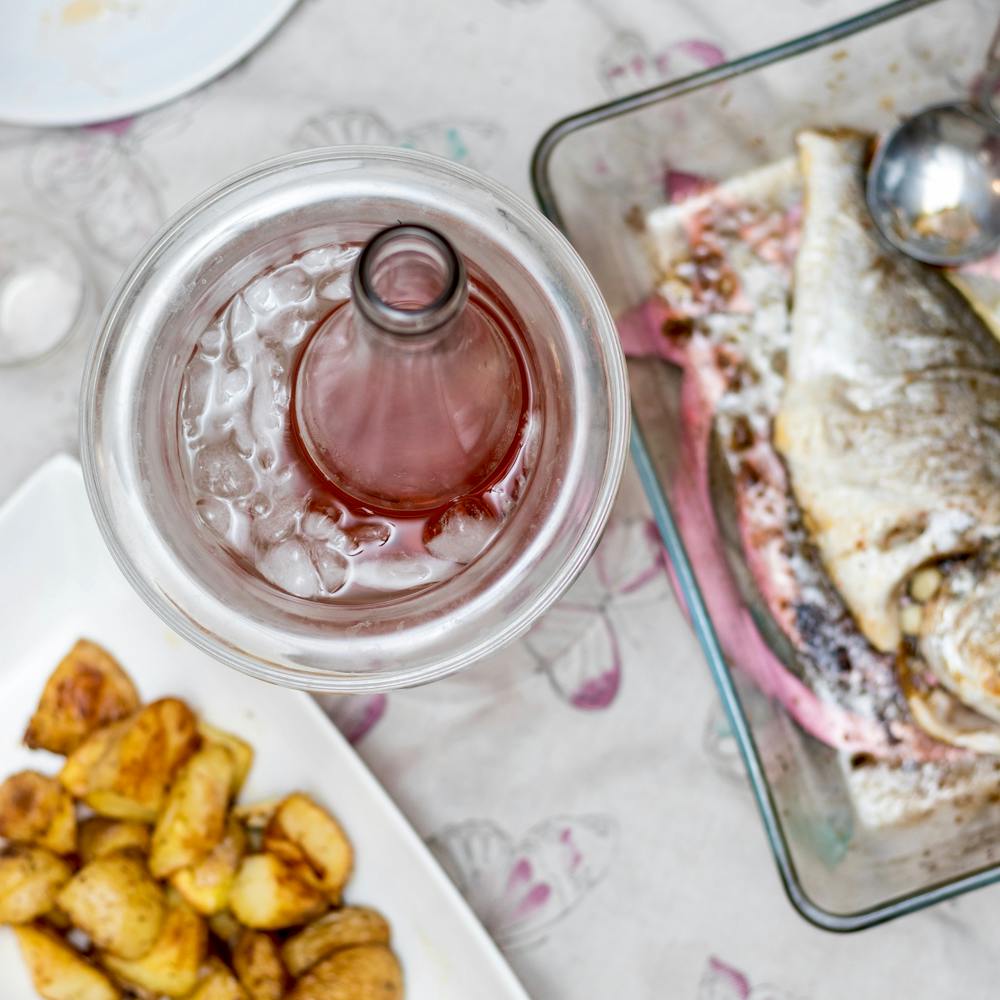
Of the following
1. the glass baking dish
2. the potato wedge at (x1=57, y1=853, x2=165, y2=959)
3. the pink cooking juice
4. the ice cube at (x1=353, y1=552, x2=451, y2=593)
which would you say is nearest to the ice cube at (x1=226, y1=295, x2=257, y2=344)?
the pink cooking juice

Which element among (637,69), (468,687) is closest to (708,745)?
(468,687)

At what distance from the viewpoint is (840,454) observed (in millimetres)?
685

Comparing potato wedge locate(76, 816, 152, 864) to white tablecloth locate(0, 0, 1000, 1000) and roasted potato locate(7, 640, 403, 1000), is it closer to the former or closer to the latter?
roasted potato locate(7, 640, 403, 1000)

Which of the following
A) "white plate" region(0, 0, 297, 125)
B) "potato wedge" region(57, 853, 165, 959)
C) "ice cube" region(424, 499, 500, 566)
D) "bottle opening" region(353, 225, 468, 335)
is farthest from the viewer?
"white plate" region(0, 0, 297, 125)

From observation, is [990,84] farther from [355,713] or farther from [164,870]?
[164,870]

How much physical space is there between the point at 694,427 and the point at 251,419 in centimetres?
33

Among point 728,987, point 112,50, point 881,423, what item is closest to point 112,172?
point 112,50

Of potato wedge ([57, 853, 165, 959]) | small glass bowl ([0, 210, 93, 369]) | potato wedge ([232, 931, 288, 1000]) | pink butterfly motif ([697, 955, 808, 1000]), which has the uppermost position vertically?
small glass bowl ([0, 210, 93, 369])

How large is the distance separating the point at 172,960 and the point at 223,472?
35 cm

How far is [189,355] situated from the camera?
0.45 meters

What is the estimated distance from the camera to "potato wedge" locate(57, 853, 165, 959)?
1.99 feet

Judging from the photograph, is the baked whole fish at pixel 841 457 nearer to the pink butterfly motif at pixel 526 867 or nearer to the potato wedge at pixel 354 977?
the pink butterfly motif at pixel 526 867

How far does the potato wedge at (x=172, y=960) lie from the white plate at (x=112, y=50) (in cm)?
53

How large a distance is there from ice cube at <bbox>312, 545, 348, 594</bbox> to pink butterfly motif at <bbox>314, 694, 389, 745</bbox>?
0.27 m
